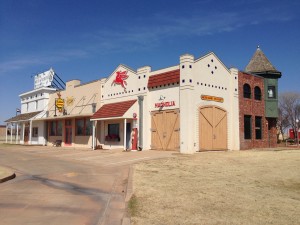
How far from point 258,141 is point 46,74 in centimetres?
2982

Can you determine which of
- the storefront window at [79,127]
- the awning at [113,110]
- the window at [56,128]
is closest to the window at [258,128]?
the awning at [113,110]

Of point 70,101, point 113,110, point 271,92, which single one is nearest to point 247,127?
point 271,92

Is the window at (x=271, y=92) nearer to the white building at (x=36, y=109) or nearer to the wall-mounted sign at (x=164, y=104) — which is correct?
the wall-mounted sign at (x=164, y=104)

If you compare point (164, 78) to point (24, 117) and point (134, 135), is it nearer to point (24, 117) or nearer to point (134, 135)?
point (134, 135)

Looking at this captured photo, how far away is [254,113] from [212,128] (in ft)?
20.8

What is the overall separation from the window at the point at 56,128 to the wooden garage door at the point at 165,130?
16029 mm

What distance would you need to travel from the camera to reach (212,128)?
76.3 ft

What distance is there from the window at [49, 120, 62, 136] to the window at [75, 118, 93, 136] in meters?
4.10

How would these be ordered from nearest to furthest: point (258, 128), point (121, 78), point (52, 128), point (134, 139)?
1. point (134, 139)
2. point (121, 78)
3. point (258, 128)
4. point (52, 128)

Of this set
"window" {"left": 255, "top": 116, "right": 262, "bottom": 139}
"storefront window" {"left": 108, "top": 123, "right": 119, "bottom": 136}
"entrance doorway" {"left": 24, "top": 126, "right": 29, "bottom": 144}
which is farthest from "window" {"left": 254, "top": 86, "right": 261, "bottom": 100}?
"entrance doorway" {"left": 24, "top": 126, "right": 29, "bottom": 144}

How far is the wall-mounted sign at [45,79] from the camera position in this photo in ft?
138

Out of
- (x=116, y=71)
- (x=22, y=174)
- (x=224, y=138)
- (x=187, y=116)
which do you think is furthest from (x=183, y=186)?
(x=116, y=71)

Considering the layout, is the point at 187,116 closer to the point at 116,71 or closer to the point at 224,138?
the point at 224,138

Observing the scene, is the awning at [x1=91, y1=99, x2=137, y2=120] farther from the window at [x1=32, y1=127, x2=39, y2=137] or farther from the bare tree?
the bare tree
